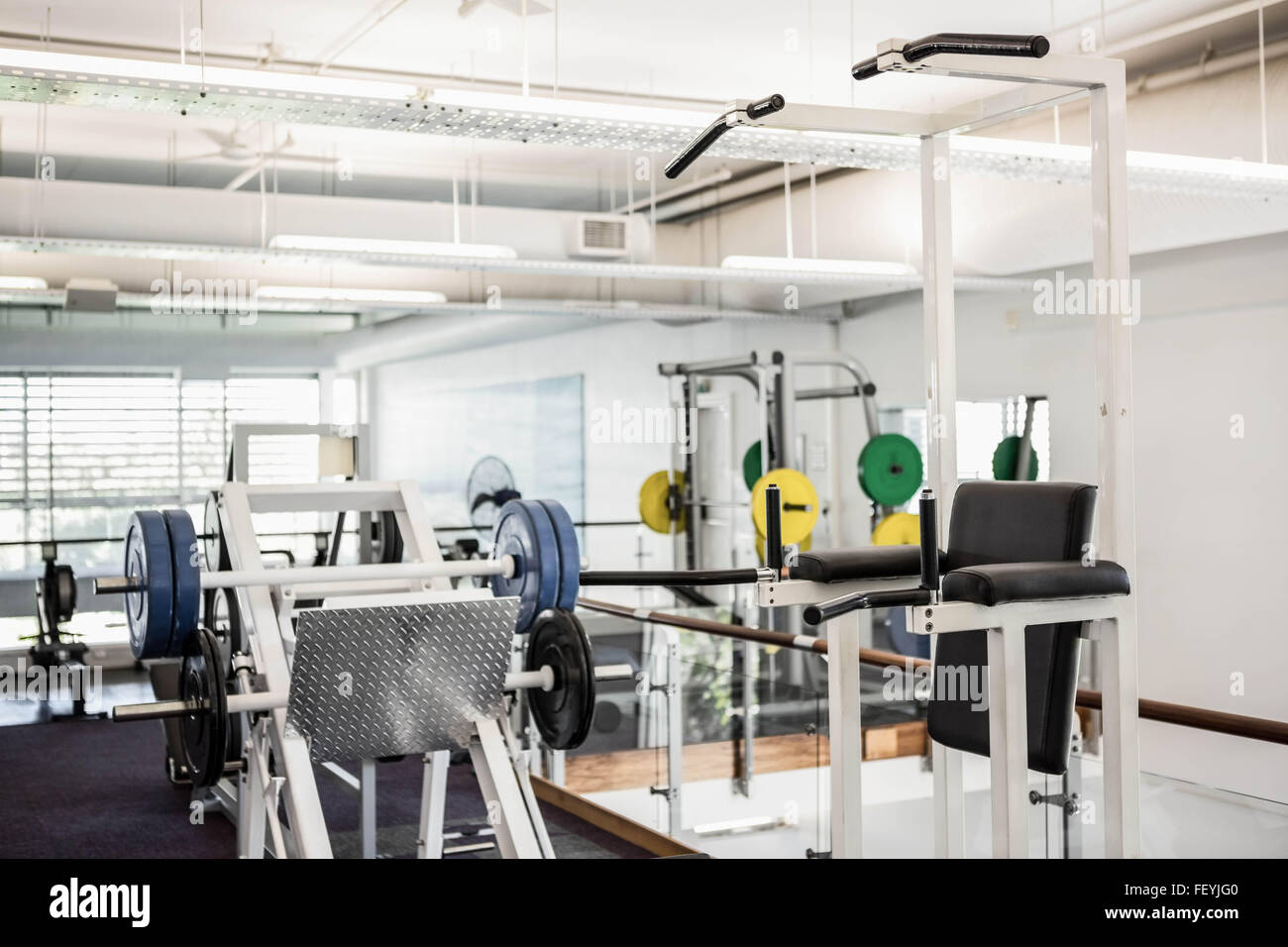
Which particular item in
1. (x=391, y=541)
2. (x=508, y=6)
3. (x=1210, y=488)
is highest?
(x=508, y=6)

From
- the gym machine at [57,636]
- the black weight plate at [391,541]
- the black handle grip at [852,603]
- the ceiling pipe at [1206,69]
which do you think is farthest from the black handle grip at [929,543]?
the gym machine at [57,636]

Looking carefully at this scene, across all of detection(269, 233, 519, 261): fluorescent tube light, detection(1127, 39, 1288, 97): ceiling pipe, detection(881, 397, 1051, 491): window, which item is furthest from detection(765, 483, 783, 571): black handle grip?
detection(881, 397, 1051, 491): window

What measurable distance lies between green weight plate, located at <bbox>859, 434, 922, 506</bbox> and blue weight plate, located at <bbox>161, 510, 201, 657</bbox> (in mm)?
5365

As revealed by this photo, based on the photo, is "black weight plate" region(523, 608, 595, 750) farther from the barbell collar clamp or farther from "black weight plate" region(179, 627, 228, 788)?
"black weight plate" region(179, 627, 228, 788)

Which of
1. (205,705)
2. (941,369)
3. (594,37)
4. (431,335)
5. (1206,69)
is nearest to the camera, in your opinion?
(941,369)

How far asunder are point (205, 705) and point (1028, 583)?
7.19 ft

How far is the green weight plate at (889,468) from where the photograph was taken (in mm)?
8234

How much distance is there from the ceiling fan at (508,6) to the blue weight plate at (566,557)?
8.26 feet

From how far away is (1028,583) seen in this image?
2385 millimetres

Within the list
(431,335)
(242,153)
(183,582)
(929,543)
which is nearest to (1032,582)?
(929,543)

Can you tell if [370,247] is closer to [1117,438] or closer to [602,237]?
[602,237]

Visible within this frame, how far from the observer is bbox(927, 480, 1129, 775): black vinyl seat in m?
2.41

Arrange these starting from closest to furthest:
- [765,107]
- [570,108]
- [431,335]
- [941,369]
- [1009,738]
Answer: [1009,738], [765,107], [941,369], [570,108], [431,335]
